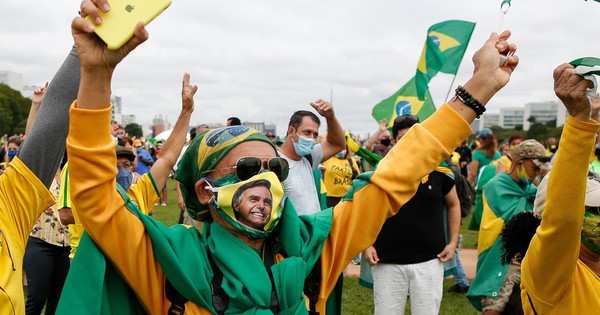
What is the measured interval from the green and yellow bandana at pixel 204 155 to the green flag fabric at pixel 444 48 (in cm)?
756

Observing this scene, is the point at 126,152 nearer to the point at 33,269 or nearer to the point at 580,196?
the point at 33,269

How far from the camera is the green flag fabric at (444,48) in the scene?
30.9 feet

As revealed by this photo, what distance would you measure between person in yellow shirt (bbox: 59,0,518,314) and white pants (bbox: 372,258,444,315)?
2.61 metres

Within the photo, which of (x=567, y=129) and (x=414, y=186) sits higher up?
(x=567, y=129)

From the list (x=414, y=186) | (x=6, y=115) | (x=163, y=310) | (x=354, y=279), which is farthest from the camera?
(x=6, y=115)

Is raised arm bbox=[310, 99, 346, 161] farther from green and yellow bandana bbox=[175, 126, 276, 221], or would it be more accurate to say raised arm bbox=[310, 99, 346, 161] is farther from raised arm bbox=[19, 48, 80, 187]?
raised arm bbox=[19, 48, 80, 187]

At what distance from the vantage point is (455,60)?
9445 mm

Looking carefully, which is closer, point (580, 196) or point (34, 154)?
point (580, 196)

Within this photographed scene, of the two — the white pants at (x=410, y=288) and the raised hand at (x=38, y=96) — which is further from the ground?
the raised hand at (x=38, y=96)

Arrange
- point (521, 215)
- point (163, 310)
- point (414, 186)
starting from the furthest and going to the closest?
point (521, 215) → point (414, 186) → point (163, 310)

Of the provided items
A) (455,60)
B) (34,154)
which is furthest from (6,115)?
(34,154)

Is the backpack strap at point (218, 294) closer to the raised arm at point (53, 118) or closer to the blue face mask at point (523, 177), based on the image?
the raised arm at point (53, 118)

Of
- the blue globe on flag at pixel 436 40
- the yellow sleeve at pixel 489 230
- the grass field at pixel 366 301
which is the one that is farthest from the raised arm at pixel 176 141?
the blue globe on flag at pixel 436 40

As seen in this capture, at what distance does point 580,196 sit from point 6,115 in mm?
75708
